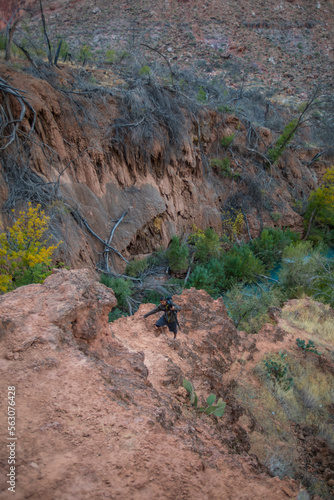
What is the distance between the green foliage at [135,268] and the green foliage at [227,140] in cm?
1179

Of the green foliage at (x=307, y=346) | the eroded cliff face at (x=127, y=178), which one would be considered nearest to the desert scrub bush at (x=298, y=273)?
the eroded cliff face at (x=127, y=178)

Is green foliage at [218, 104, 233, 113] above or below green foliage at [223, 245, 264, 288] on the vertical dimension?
above

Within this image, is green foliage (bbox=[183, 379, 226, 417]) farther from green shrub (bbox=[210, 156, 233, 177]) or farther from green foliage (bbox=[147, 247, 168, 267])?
green shrub (bbox=[210, 156, 233, 177])

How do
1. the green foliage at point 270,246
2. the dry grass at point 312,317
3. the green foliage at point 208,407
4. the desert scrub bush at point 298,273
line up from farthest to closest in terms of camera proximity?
the green foliage at point 270,246 < the desert scrub bush at point 298,273 < the dry grass at point 312,317 < the green foliage at point 208,407

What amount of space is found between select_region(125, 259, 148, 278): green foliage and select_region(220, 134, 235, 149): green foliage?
11790 millimetres

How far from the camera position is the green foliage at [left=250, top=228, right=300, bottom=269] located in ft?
61.2

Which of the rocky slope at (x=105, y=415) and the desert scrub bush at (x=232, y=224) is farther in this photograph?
the desert scrub bush at (x=232, y=224)

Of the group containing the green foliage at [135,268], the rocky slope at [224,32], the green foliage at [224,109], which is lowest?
the green foliage at [135,268]

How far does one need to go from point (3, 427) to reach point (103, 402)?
88 cm

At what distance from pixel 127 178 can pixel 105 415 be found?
43.7ft

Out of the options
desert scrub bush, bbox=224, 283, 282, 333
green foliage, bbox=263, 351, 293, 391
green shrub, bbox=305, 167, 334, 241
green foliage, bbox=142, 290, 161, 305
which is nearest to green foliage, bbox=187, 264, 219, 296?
desert scrub bush, bbox=224, 283, 282, 333

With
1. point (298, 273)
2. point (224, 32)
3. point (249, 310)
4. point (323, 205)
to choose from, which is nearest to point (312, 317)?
point (249, 310)

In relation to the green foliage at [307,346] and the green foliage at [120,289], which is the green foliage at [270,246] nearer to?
the green foliage at [120,289]

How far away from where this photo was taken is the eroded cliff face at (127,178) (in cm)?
1144
